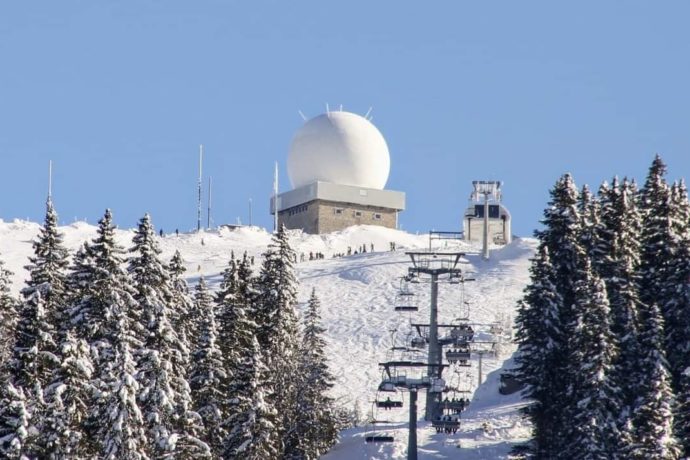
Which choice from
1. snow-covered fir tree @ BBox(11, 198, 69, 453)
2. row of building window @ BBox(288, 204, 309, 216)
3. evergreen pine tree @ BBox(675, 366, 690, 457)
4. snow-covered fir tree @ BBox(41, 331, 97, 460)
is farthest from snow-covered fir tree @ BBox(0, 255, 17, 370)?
row of building window @ BBox(288, 204, 309, 216)

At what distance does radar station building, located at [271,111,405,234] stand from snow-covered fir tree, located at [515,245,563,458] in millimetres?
78508

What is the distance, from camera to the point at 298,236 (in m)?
129

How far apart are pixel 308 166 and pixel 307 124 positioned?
15.6 feet

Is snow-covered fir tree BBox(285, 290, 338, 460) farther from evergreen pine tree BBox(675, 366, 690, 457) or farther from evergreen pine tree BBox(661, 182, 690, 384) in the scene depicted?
evergreen pine tree BBox(675, 366, 690, 457)

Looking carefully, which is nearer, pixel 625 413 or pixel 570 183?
pixel 625 413

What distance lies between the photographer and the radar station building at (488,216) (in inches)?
4811

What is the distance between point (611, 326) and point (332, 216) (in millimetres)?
81081

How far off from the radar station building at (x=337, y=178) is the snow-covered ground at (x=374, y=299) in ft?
10.2

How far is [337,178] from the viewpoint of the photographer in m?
142

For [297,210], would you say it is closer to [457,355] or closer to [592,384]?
[457,355]

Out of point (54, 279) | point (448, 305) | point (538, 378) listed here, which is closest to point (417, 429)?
point (538, 378)

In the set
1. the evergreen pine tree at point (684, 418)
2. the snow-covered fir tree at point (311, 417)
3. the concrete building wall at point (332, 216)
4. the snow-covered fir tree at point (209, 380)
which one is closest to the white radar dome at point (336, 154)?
the concrete building wall at point (332, 216)

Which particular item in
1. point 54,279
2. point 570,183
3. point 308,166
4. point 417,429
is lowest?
point 417,429

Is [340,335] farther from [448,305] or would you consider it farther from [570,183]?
[570,183]
